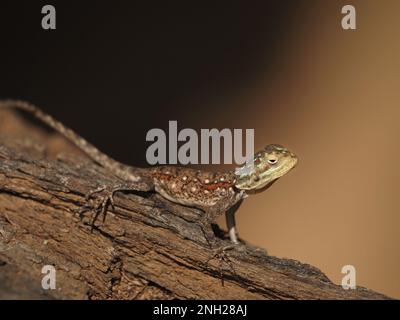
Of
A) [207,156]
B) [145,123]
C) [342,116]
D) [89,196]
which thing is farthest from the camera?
[145,123]

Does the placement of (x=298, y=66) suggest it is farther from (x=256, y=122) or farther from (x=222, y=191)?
(x=222, y=191)

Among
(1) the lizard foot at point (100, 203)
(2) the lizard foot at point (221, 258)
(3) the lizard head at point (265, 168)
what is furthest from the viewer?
(3) the lizard head at point (265, 168)

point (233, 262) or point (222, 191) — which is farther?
point (222, 191)

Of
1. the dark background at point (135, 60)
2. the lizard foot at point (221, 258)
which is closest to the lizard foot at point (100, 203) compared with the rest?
the lizard foot at point (221, 258)

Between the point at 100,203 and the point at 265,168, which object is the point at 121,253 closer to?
the point at 100,203

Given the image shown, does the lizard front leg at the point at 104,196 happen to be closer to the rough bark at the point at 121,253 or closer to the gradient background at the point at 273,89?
the rough bark at the point at 121,253

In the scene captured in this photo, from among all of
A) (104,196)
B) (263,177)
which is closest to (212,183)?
(263,177)

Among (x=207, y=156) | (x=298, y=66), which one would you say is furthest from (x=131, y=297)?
(x=298, y=66)
